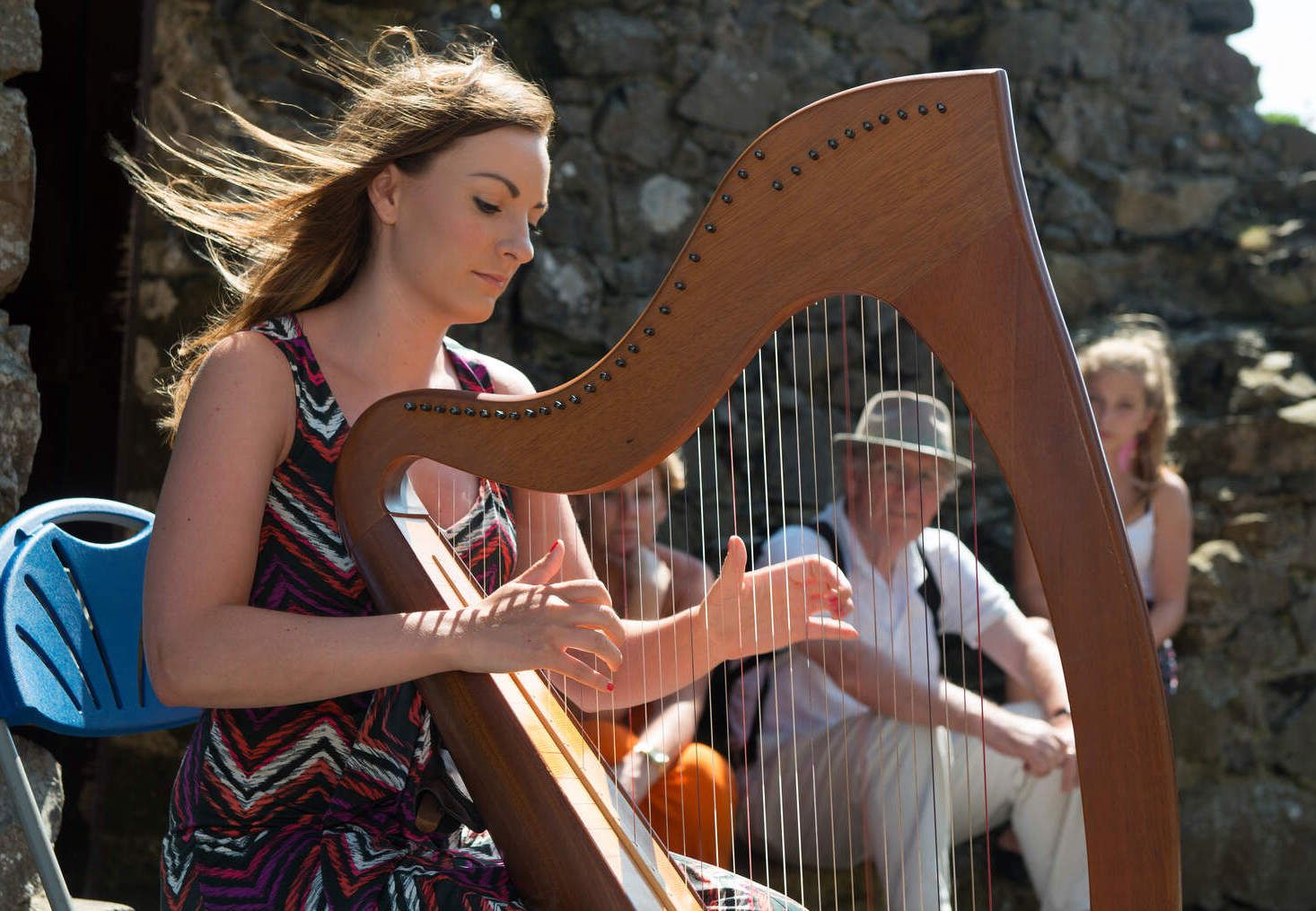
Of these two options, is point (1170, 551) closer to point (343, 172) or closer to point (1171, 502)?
point (1171, 502)

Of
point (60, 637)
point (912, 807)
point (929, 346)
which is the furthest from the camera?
point (912, 807)

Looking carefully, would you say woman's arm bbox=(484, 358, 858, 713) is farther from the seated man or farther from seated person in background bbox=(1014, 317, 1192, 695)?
seated person in background bbox=(1014, 317, 1192, 695)

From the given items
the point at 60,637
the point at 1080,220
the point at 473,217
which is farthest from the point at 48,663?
the point at 1080,220

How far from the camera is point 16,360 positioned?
5.65 feet

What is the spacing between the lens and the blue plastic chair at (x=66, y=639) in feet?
4.69

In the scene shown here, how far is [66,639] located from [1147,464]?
251 cm

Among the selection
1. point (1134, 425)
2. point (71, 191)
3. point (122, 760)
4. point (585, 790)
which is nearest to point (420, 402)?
point (585, 790)

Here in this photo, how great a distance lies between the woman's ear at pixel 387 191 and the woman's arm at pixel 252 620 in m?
0.26

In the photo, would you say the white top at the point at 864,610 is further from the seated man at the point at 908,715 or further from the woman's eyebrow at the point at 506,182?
the woman's eyebrow at the point at 506,182

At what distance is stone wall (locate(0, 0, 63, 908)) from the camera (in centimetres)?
167

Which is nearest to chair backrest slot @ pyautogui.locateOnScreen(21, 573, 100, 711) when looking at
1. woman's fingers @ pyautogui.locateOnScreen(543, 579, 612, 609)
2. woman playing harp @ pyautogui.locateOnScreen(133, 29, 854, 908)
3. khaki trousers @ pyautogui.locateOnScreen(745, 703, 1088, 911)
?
woman playing harp @ pyautogui.locateOnScreen(133, 29, 854, 908)

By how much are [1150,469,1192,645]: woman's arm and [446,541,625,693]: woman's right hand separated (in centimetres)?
237

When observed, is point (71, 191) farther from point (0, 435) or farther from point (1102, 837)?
point (1102, 837)

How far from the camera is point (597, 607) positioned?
1.20 meters
